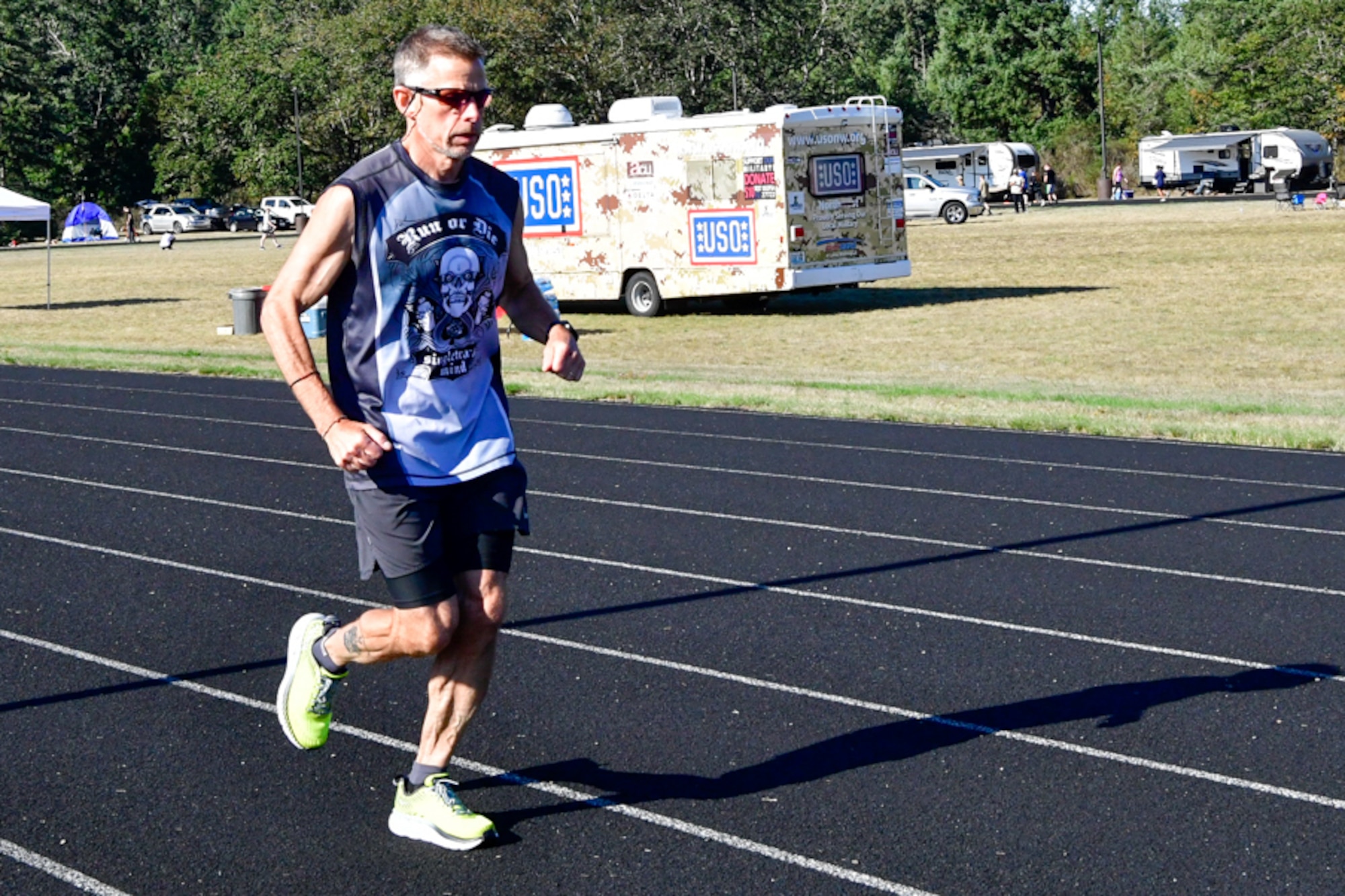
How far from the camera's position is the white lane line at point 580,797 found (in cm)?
455

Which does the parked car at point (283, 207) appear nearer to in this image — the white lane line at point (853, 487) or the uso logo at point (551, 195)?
the uso logo at point (551, 195)

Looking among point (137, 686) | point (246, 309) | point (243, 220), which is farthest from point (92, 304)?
point (243, 220)

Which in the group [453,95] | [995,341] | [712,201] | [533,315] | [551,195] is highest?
[551,195]

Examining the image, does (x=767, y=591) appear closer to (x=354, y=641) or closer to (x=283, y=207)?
(x=354, y=641)

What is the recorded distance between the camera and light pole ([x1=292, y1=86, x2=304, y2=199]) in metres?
75.2

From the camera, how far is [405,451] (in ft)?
14.9

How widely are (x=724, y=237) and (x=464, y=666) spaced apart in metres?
20.5

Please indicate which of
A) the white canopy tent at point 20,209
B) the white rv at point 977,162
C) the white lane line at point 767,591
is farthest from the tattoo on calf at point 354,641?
the white rv at point 977,162

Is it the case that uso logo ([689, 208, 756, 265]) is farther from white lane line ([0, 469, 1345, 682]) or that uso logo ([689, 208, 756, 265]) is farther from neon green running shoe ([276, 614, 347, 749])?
neon green running shoe ([276, 614, 347, 749])

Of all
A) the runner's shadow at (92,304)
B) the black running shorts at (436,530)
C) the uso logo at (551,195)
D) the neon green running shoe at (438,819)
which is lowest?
the neon green running shoe at (438,819)

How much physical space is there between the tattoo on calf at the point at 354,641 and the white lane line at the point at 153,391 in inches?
447

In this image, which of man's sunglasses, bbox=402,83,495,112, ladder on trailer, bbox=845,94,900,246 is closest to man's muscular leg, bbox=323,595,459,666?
man's sunglasses, bbox=402,83,495,112

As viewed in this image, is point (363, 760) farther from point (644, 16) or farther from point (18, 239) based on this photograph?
point (18, 239)

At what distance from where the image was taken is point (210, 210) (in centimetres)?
8156
